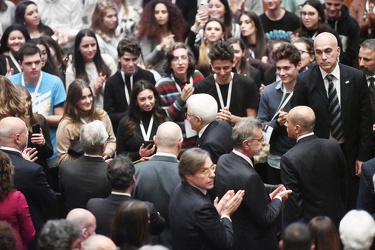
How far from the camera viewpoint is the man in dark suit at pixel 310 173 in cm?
779

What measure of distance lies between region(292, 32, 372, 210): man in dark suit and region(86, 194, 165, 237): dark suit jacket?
8.02 ft

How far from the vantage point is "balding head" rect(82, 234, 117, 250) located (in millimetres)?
5805

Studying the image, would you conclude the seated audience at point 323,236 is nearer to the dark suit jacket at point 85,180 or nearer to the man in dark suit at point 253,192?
the man in dark suit at point 253,192

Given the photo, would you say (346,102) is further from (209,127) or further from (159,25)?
(159,25)

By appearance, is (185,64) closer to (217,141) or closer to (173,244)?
(217,141)

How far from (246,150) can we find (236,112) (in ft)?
7.09

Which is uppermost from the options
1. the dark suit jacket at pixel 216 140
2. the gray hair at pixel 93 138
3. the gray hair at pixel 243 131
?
the gray hair at pixel 243 131

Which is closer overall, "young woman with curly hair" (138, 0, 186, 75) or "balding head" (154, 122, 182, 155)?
"balding head" (154, 122, 182, 155)

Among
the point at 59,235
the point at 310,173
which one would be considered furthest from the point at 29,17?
the point at 59,235

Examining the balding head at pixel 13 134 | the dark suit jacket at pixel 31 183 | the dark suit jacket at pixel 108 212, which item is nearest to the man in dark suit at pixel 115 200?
the dark suit jacket at pixel 108 212

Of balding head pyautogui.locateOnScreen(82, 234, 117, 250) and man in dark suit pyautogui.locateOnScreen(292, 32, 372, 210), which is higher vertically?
man in dark suit pyautogui.locateOnScreen(292, 32, 372, 210)

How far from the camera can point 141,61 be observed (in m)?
11.1

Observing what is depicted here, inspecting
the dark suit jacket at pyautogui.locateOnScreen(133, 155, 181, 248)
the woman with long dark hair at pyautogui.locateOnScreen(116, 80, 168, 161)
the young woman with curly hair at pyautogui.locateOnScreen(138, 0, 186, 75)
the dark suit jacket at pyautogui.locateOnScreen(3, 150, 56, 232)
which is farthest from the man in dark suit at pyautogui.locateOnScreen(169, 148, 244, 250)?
the young woman with curly hair at pyautogui.locateOnScreen(138, 0, 186, 75)

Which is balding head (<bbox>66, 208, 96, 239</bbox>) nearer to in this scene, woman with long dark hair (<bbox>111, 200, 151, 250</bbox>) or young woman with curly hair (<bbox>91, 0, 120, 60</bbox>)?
woman with long dark hair (<bbox>111, 200, 151, 250</bbox>)
